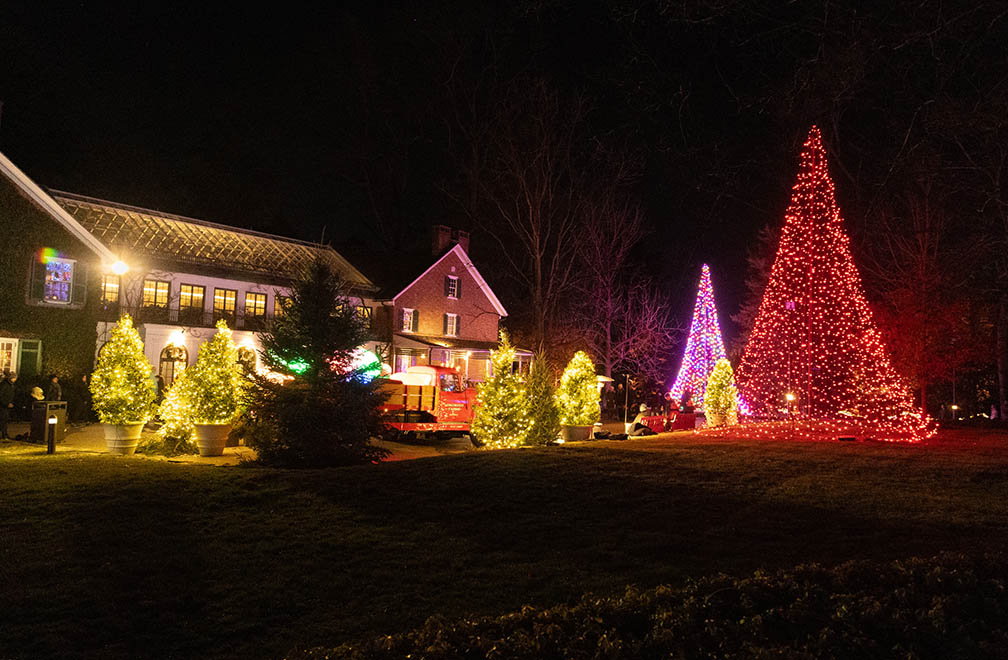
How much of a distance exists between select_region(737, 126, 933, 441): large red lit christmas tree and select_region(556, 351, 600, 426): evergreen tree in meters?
5.45

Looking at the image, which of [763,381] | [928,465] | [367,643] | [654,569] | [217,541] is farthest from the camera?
[763,381]

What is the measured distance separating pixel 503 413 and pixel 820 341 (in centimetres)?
961

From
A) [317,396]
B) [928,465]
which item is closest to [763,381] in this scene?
[928,465]

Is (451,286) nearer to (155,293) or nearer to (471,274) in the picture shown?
(471,274)

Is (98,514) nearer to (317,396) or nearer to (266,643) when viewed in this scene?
(266,643)

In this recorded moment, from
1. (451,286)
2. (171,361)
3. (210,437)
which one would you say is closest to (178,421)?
(210,437)

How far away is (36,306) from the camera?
24750 mm

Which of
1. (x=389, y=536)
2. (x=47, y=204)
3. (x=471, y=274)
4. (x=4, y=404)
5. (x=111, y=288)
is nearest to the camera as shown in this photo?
(x=389, y=536)

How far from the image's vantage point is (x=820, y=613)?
503 cm

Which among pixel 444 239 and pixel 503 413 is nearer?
pixel 503 413

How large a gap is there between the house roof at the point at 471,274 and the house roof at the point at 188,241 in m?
2.65

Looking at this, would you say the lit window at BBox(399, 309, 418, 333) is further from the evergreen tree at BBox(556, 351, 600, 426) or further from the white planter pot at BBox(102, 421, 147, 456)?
the white planter pot at BBox(102, 421, 147, 456)

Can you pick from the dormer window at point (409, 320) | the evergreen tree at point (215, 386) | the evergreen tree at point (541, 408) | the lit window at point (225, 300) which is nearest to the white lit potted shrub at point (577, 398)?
the evergreen tree at point (541, 408)

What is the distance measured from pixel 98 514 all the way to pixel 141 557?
199 centimetres
